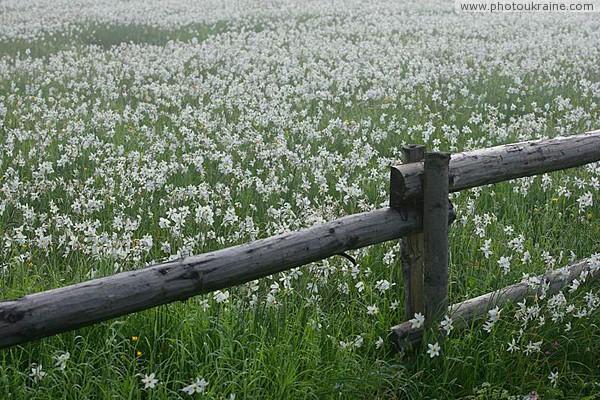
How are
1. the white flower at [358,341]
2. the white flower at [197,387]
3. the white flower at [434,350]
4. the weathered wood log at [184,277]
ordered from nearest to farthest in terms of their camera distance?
the weathered wood log at [184,277], the white flower at [197,387], the white flower at [434,350], the white flower at [358,341]

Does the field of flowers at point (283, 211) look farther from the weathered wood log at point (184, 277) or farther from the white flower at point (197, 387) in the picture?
the weathered wood log at point (184, 277)

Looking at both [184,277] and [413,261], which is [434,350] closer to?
[413,261]

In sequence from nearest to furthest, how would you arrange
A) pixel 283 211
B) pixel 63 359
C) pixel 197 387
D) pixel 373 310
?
pixel 197 387 → pixel 63 359 → pixel 373 310 → pixel 283 211

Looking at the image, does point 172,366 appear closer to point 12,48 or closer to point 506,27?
point 12,48

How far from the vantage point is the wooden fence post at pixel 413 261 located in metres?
5.04

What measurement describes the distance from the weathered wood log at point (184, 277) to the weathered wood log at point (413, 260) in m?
0.13

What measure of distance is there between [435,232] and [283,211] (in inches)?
90.4

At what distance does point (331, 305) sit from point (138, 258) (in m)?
1.37

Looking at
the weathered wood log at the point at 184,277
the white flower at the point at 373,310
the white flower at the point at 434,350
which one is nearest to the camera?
the weathered wood log at the point at 184,277

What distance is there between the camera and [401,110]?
41.0ft

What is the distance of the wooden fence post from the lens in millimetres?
5043

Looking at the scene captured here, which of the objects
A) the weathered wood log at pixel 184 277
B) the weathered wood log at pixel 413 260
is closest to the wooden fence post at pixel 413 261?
the weathered wood log at pixel 413 260

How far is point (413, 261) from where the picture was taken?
203 inches

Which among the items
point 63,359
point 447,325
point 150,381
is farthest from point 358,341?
point 63,359
